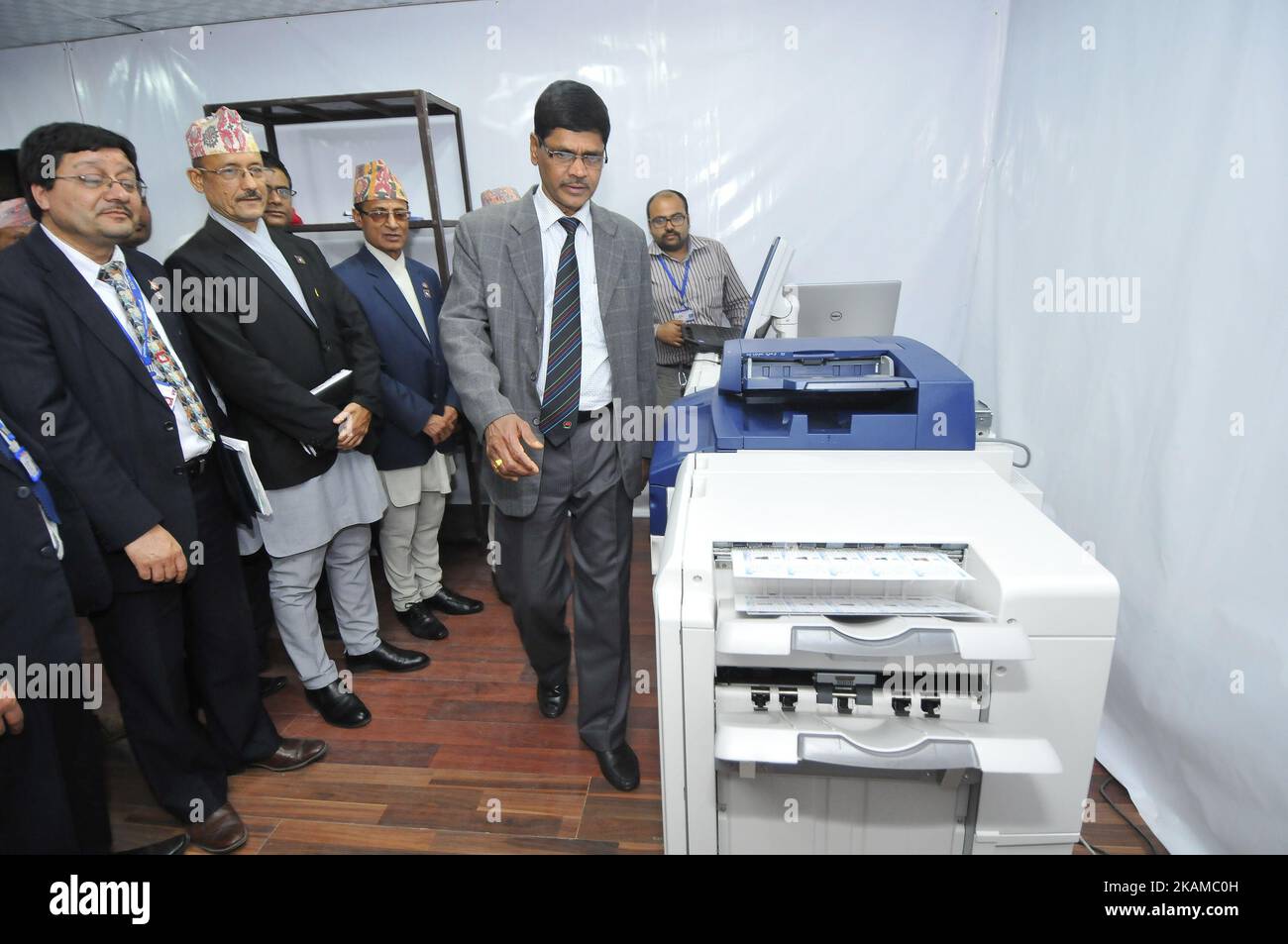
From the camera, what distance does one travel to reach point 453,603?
2484mm

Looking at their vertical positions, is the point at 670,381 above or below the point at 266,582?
above

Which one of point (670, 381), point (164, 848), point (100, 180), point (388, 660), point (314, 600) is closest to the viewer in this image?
point (100, 180)

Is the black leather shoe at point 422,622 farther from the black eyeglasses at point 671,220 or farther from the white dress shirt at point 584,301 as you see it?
the black eyeglasses at point 671,220

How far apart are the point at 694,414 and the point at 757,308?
0.44 meters

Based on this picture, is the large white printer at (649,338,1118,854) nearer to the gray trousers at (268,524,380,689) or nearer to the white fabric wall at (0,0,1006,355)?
the gray trousers at (268,524,380,689)

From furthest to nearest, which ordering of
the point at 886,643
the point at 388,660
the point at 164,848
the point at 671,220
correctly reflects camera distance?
1. the point at 671,220
2. the point at 388,660
3. the point at 164,848
4. the point at 886,643

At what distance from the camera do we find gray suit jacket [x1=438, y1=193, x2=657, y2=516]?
137 cm

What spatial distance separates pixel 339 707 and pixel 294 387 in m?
0.94

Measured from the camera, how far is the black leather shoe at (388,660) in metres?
2.11

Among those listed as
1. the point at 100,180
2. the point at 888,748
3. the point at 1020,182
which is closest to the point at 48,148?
the point at 100,180

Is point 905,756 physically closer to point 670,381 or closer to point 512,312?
point 512,312
